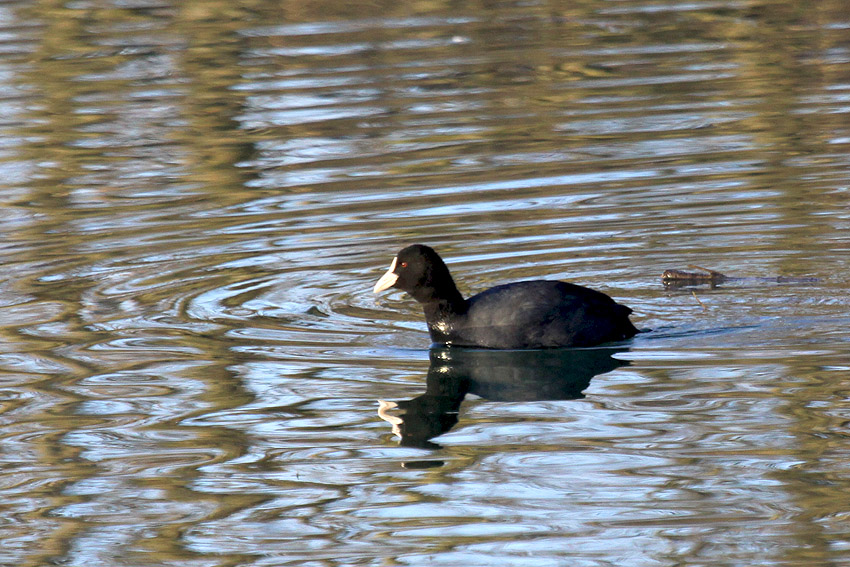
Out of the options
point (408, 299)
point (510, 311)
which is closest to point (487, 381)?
point (510, 311)

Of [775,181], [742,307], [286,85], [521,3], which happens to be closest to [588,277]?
[742,307]

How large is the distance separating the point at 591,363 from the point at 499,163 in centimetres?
475

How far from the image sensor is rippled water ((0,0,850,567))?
17.5 feet

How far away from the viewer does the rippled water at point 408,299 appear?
17.5 ft

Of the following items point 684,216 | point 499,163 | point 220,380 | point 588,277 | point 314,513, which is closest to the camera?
point 314,513

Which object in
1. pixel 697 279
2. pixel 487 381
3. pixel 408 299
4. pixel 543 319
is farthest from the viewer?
pixel 408 299

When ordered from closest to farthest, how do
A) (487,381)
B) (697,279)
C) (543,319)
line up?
(487,381), (543,319), (697,279)

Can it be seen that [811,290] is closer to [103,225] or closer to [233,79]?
[103,225]

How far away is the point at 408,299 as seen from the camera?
28.9 feet

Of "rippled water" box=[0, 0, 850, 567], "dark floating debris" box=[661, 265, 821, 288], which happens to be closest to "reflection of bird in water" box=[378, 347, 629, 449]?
"rippled water" box=[0, 0, 850, 567]

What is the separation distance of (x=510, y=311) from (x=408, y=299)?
154cm

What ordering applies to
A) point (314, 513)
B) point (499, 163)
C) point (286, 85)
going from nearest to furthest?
point (314, 513)
point (499, 163)
point (286, 85)

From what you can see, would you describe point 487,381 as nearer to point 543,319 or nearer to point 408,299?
point 543,319

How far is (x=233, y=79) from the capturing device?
1537 centimetres
